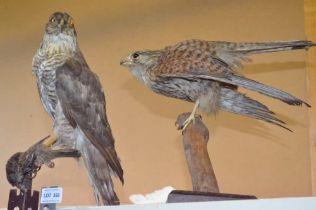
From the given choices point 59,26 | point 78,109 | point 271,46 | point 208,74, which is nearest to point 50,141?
point 78,109

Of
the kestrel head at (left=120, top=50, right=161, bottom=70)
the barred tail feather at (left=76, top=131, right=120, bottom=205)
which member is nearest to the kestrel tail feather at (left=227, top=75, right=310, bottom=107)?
the kestrel head at (left=120, top=50, right=161, bottom=70)

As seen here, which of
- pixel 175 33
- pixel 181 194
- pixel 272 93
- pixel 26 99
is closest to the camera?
pixel 181 194

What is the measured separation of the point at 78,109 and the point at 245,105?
531 mm

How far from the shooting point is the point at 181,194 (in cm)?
107

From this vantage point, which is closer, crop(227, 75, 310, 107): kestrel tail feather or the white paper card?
the white paper card

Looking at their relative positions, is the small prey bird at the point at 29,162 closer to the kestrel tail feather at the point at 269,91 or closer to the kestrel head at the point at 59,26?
the kestrel head at the point at 59,26

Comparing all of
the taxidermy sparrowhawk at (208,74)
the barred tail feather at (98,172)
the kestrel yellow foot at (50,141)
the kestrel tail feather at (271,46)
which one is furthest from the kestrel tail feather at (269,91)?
the kestrel yellow foot at (50,141)

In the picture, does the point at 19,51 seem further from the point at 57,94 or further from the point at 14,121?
the point at 57,94

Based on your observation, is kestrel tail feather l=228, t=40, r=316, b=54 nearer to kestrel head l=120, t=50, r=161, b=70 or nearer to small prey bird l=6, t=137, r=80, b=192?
kestrel head l=120, t=50, r=161, b=70

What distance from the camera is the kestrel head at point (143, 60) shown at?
5.56ft

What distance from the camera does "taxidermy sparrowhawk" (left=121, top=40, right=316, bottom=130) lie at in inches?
60.1

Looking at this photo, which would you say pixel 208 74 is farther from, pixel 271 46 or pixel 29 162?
pixel 29 162

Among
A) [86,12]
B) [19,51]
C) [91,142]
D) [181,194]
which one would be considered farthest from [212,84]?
[19,51]

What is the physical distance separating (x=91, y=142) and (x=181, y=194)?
0.49 meters
